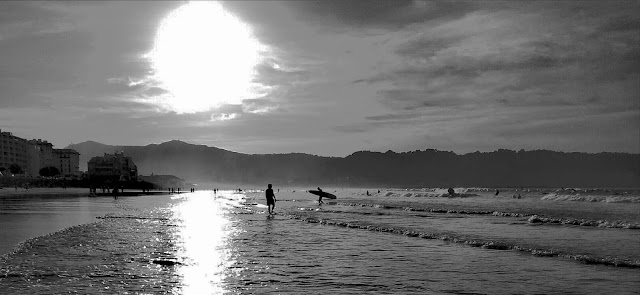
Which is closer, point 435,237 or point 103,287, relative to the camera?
point 103,287

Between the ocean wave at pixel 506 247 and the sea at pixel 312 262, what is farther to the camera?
the ocean wave at pixel 506 247

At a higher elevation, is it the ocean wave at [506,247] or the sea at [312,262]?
the sea at [312,262]

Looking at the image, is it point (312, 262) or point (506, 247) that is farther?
point (506, 247)

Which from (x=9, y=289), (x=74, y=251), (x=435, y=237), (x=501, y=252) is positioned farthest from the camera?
(x=435, y=237)

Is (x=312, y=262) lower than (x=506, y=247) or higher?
higher

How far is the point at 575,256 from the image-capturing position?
16234 millimetres

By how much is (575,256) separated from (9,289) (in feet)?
50.4

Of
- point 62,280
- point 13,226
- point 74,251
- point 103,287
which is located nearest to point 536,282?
point 103,287

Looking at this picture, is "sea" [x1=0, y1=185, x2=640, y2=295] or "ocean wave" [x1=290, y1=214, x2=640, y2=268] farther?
"ocean wave" [x1=290, y1=214, x2=640, y2=268]

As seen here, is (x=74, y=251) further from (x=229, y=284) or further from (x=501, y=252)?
(x=501, y=252)

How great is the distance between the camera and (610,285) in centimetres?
1188

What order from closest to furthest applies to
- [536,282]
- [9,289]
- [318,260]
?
1. [9,289]
2. [536,282]
3. [318,260]

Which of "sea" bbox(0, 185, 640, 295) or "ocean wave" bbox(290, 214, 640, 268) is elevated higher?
"sea" bbox(0, 185, 640, 295)

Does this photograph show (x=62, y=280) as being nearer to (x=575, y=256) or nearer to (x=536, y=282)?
(x=536, y=282)
